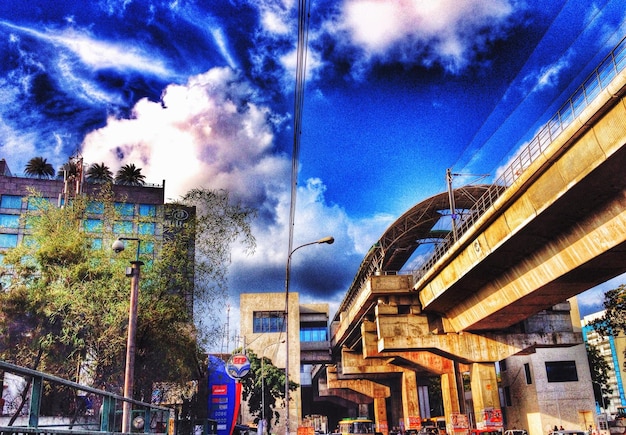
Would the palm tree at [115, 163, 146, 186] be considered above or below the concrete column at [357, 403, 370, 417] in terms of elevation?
above

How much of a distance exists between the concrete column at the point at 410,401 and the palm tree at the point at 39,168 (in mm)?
58091

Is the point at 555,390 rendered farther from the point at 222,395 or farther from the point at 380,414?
the point at 222,395

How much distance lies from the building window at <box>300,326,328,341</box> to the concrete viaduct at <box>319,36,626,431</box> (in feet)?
118

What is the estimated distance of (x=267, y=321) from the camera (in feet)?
278

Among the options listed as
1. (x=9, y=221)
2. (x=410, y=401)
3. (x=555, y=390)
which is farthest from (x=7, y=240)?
(x=555, y=390)

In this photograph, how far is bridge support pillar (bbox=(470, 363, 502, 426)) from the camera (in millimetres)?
35781

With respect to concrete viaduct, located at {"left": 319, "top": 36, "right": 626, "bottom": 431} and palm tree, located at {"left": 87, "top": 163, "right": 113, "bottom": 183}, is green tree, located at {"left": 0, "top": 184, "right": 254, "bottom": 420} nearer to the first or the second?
concrete viaduct, located at {"left": 319, "top": 36, "right": 626, "bottom": 431}

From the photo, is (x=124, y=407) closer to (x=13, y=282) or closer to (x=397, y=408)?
(x=13, y=282)

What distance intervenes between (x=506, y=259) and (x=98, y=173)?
69992 mm

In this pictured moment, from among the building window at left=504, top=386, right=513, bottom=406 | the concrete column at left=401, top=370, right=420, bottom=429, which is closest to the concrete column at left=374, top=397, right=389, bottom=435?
the building window at left=504, top=386, right=513, bottom=406

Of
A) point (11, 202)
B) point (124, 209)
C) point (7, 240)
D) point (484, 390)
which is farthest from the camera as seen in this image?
point (11, 202)

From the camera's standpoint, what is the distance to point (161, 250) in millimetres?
26984

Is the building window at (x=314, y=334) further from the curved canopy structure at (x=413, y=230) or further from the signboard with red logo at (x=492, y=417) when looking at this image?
the signboard with red logo at (x=492, y=417)

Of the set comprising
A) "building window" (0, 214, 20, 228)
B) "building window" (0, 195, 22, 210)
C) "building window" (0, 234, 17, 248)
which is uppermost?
"building window" (0, 195, 22, 210)
